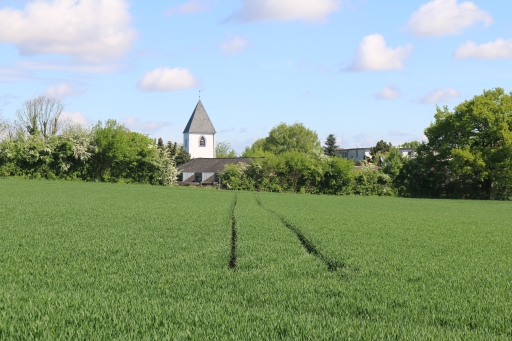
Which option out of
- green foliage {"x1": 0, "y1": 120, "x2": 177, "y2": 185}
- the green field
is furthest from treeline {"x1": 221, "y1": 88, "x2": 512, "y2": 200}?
the green field

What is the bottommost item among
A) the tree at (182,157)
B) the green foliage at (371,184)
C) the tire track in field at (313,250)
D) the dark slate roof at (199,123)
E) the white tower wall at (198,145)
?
the tire track in field at (313,250)

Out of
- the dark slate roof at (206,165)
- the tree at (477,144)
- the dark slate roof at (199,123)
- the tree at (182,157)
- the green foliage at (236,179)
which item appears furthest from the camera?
the dark slate roof at (199,123)

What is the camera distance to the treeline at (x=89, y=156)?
49781mm

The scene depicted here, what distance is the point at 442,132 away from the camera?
171ft

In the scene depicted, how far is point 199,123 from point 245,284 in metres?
104

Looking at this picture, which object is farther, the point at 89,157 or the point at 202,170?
the point at 202,170

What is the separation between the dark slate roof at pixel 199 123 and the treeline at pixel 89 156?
5083 centimetres

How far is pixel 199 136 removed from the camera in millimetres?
110500

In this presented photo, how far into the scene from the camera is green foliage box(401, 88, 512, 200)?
48094 mm

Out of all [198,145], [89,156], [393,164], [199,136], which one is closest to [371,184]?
[393,164]

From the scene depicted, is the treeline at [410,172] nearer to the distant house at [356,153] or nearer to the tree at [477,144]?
the tree at [477,144]

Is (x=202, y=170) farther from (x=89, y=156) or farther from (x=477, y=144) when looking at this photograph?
(x=477, y=144)

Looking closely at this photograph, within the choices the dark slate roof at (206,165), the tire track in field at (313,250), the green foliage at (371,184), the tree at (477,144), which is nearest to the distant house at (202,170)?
the dark slate roof at (206,165)

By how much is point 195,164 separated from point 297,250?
2948 inches
